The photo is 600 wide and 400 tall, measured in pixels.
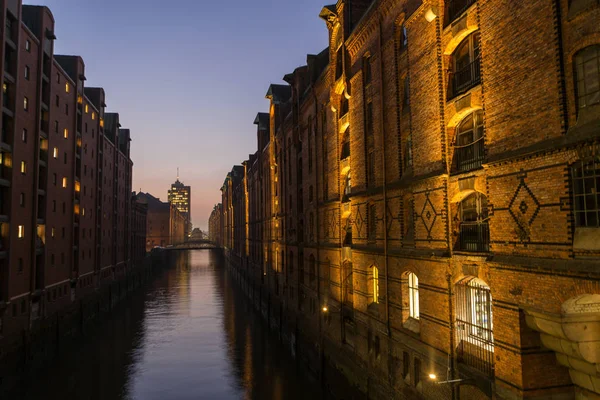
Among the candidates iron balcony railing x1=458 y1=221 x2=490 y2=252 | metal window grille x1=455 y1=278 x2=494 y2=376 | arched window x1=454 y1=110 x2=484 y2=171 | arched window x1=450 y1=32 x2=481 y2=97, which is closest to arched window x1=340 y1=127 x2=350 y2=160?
arched window x1=450 y1=32 x2=481 y2=97

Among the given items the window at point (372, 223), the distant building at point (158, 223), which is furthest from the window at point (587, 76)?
the distant building at point (158, 223)

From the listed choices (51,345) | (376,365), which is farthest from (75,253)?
(376,365)

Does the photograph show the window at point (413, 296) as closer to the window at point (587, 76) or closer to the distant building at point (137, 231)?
the window at point (587, 76)

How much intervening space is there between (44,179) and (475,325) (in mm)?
32625

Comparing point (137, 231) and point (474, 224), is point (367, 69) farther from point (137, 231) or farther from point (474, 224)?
point (137, 231)

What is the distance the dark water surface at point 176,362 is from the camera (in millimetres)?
24797

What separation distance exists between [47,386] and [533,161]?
27.7m

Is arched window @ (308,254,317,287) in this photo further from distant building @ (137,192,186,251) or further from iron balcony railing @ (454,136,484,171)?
distant building @ (137,192,186,251)

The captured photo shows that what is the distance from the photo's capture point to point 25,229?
28.7m

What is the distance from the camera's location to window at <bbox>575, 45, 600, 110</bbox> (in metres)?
8.24

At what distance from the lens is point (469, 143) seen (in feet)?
41.0

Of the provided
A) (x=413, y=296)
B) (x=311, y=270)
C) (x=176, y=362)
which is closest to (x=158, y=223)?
(x=176, y=362)

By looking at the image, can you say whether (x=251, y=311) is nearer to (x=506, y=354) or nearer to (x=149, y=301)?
(x=149, y=301)

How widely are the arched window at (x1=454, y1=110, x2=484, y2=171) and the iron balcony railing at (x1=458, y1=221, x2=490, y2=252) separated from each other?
159 centimetres
